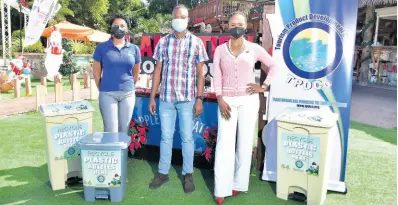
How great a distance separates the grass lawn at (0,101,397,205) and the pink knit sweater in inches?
43.7

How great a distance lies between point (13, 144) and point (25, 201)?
2085 mm

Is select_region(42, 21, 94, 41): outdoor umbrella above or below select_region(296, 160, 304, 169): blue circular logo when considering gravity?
above

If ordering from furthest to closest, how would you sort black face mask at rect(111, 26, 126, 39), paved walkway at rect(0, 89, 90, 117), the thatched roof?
the thatched roof < paved walkway at rect(0, 89, 90, 117) < black face mask at rect(111, 26, 126, 39)

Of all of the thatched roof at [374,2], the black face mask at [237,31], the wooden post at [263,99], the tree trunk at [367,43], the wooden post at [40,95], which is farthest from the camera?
the tree trunk at [367,43]

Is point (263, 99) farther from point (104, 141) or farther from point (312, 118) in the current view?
point (104, 141)

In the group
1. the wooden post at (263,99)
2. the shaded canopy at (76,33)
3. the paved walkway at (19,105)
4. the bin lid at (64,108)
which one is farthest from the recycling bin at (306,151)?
the shaded canopy at (76,33)

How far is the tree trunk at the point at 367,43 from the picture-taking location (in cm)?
1224

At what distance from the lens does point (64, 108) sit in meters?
3.39

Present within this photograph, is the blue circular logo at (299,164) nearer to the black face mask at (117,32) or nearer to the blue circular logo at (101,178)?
the blue circular logo at (101,178)

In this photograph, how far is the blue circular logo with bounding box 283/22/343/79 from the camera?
3.43m

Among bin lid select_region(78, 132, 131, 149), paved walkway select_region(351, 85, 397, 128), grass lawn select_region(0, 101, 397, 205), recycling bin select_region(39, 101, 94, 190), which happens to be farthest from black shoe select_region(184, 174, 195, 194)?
paved walkway select_region(351, 85, 397, 128)

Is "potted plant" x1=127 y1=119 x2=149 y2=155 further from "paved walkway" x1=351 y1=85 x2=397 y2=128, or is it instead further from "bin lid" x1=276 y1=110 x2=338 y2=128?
"paved walkway" x1=351 y1=85 x2=397 y2=128

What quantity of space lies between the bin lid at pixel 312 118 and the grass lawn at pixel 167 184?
2.78 feet

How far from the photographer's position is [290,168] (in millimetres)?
3283
